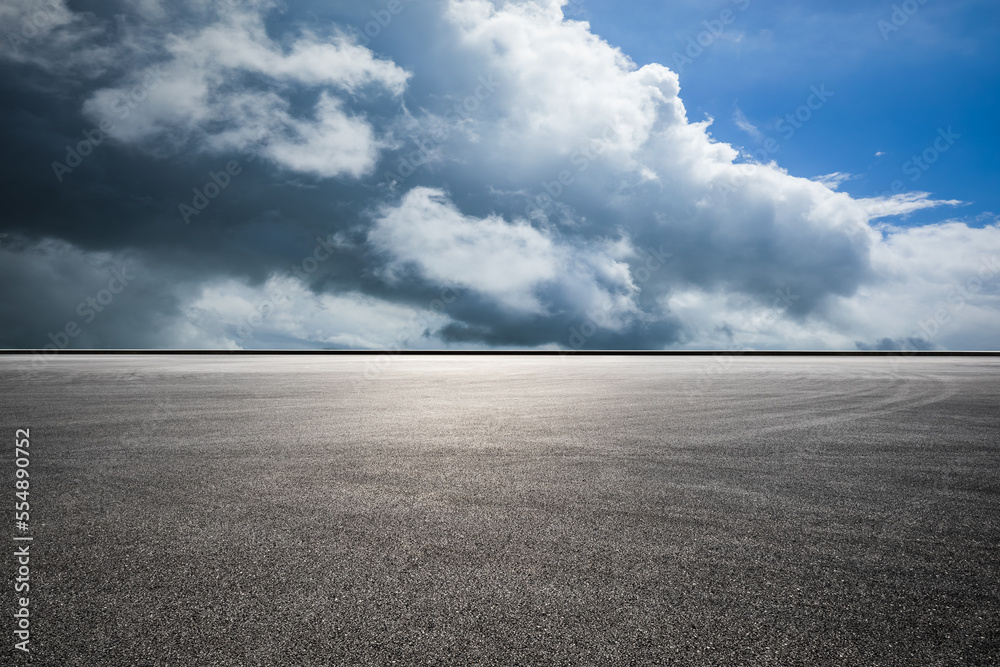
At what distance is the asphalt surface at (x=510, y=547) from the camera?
2354 mm

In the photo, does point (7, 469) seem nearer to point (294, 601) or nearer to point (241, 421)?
point (241, 421)

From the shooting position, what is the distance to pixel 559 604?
2639mm

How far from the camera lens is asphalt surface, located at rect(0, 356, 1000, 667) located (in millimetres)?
2354

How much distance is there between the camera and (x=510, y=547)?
11.1ft

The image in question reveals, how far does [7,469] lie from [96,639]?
4.40 m

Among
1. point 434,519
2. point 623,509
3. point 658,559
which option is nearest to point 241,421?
point 434,519

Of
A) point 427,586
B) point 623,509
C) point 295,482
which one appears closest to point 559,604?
point 427,586

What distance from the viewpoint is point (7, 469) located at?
5.46 m

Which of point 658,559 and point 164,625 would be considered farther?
point 658,559

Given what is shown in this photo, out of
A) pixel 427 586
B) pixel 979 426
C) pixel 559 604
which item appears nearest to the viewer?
pixel 559 604

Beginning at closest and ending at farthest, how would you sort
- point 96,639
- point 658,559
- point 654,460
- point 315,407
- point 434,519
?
1. point 96,639
2. point 658,559
3. point 434,519
4. point 654,460
5. point 315,407

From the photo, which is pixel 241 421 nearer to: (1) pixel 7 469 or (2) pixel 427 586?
(1) pixel 7 469

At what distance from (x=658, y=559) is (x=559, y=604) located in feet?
Answer: 2.77

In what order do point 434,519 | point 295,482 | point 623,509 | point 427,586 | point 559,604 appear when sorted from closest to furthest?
1. point 559,604
2. point 427,586
3. point 434,519
4. point 623,509
5. point 295,482
